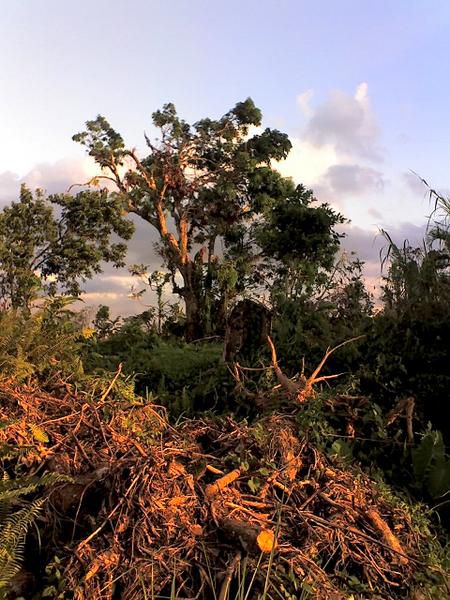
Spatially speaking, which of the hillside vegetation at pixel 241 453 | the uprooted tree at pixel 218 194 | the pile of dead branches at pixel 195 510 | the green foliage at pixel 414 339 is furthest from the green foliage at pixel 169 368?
the uprooted tree at pixel 218 194

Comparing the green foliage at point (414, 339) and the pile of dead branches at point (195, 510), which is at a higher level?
the green foliage at point (414, 339)

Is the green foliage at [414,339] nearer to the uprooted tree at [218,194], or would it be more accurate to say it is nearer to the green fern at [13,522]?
the green fern at [13,522]

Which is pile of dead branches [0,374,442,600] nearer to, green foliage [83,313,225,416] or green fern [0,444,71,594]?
green fern [0,444,71,594]

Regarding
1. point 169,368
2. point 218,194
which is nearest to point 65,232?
point 218,194

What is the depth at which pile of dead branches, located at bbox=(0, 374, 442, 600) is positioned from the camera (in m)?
3.03

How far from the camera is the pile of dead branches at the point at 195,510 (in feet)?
9.93

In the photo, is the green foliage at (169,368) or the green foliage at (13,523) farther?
the green foliage at (169,368)

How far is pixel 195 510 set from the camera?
3355 mm

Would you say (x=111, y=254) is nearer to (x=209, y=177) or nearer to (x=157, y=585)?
(x=209, y=177)

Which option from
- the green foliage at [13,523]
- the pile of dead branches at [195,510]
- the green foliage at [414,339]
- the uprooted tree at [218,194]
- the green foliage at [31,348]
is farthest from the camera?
the uprooted tree at [218,194]

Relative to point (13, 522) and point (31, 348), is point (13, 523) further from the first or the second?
point (31, 348)

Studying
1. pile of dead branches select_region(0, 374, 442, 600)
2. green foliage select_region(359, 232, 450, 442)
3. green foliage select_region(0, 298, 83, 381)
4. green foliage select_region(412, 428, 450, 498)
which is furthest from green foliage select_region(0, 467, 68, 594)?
green foliage select_region(359, 232, 450, 442)

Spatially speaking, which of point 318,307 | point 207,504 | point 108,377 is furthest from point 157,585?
point 318,307

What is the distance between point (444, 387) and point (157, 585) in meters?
3.65
